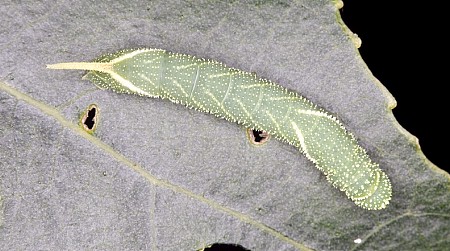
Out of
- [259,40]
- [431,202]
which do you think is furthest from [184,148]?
[431,202]

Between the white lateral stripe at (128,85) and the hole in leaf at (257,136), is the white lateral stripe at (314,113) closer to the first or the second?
the hole in leaf at (257,136)

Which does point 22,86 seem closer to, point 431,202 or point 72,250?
point 72,250

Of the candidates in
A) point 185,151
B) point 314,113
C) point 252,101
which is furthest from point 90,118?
point 314,113

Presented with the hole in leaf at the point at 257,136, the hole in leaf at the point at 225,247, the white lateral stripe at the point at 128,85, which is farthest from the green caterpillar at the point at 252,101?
the hole in leaf at the point at 225,247

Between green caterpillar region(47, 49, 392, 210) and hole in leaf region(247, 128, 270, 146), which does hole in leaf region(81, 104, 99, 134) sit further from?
hole in leaf region(247, 128, 270, 146)

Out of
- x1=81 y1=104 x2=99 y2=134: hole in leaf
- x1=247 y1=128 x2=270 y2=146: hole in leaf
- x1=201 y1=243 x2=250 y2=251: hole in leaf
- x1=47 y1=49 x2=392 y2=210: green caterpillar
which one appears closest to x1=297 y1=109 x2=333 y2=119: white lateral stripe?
x1=47 y1=49 x2=392 y2=210: green caterpillar

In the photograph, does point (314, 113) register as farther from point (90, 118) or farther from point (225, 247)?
point (90, 118)
